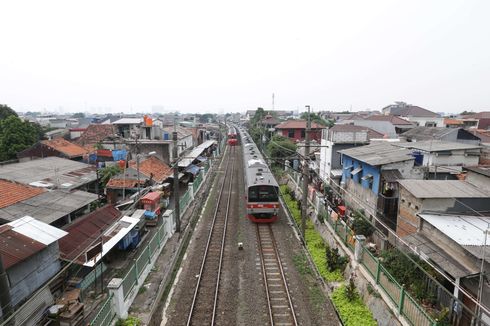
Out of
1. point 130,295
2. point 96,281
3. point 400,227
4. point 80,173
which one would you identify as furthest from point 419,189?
point 80,173

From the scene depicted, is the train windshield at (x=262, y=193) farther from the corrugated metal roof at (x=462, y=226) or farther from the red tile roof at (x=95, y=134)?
the red tile roof at (x=95, y=134)

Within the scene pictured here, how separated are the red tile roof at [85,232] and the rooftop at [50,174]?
651 centimetres

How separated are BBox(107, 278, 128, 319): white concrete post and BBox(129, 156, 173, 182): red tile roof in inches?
523

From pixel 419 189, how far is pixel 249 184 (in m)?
9.43

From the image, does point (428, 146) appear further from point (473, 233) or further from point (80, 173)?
point (80, 173)

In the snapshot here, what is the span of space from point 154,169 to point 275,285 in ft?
52.5

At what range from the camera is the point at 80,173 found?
22922 mm

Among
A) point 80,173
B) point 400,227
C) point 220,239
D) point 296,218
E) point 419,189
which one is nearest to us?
point 419,189

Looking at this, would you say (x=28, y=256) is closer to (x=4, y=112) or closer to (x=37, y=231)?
(x=37, y=231)

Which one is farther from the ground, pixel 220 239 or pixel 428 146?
pixel 428 146

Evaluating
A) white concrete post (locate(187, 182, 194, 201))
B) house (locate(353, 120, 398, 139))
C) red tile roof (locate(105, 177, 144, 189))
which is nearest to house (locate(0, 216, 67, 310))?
red tile roof (locate(105, 177, 144, 189))

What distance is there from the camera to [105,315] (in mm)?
8969

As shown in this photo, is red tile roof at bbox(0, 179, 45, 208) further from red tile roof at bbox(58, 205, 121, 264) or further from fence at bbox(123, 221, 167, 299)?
fence at bbox(123, 221, 167, 299)

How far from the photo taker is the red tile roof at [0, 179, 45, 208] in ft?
46.6
